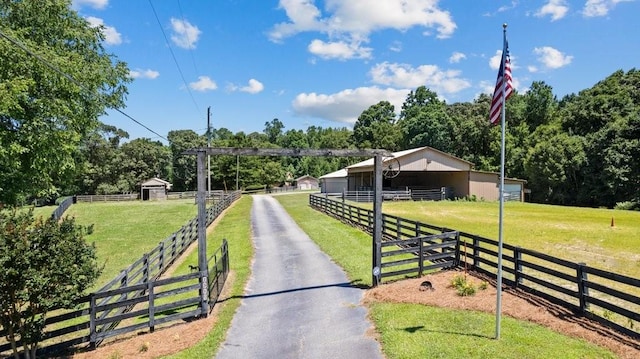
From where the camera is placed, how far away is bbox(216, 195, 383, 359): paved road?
7.71m

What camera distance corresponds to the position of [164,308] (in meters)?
9.37

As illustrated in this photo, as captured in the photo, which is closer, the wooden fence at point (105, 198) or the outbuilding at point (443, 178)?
the outbuilding at point (443, 178)

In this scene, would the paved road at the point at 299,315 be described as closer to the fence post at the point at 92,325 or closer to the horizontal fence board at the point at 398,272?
the horizontal fence board at the point at 398,272

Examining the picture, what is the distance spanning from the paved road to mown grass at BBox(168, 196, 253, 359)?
22cm

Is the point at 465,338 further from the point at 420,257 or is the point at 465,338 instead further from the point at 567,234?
the point at 567,234

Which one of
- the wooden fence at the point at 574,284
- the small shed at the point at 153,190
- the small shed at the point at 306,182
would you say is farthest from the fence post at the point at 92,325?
the small shed at the point at 306,182

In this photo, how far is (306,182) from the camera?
92375 mm

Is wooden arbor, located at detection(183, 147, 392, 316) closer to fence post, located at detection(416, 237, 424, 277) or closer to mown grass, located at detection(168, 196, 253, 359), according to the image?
mown grass, located at detection(168, 196, 253, 359)

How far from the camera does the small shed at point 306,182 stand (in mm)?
91625

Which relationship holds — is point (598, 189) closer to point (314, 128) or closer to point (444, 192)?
point (444, 192)

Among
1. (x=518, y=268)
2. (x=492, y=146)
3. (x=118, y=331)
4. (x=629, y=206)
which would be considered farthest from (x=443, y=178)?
(x=118, y=331)

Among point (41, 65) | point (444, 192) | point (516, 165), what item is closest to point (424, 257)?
point (41, 65)

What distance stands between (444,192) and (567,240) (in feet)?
83.1

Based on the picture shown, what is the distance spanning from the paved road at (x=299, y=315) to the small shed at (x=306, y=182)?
75.6m
